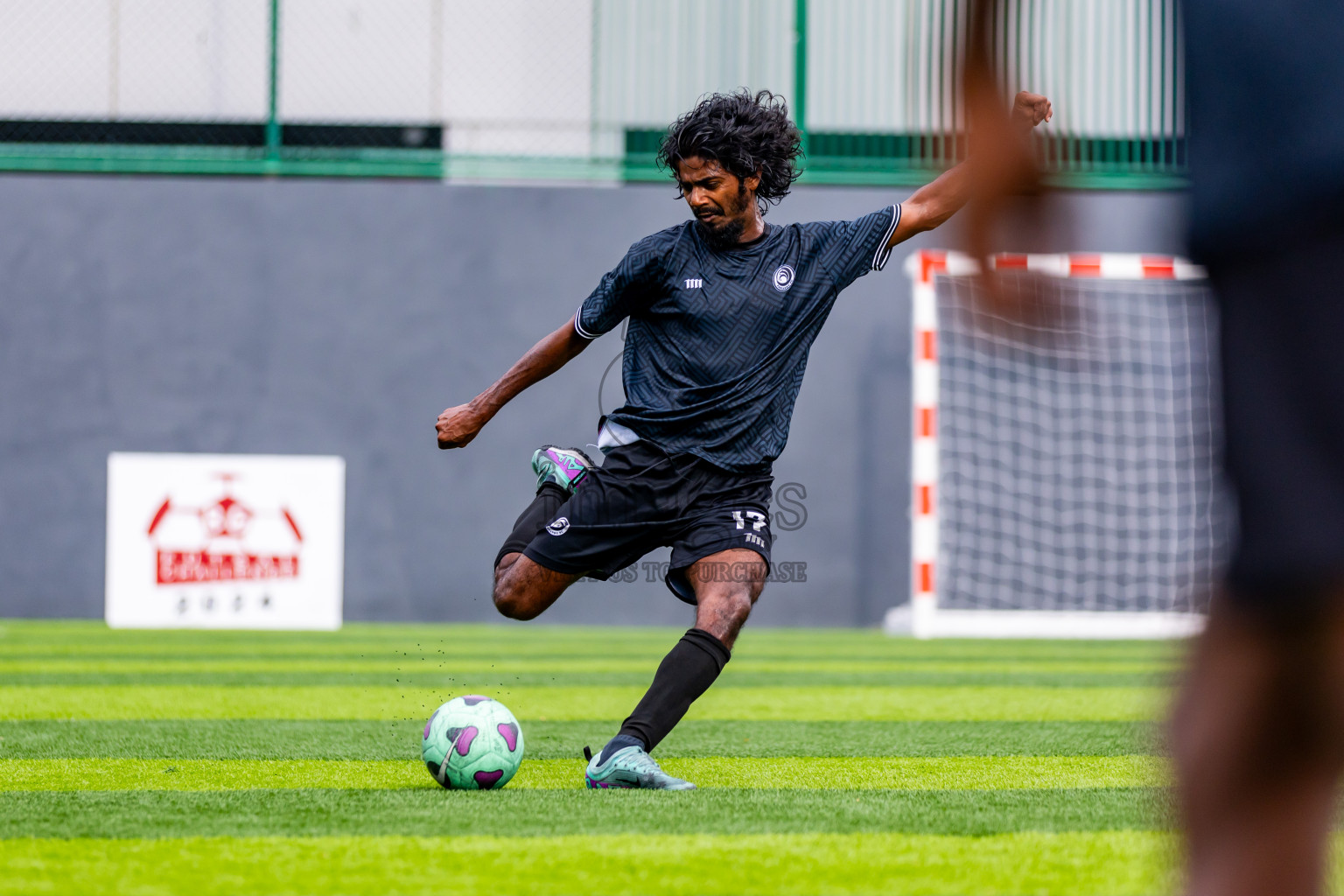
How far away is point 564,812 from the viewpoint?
10.2 feet

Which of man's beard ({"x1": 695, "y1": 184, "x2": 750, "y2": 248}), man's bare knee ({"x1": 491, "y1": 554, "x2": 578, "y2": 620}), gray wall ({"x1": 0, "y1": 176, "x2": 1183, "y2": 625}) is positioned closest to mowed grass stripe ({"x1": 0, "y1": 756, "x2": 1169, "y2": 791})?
man's bare knee ({"x1": 491, "y1": 554, "x2": 578, "y2": 620})

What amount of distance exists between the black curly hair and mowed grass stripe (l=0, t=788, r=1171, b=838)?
163 centimetres

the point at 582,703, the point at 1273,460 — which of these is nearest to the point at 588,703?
the point at 582,703

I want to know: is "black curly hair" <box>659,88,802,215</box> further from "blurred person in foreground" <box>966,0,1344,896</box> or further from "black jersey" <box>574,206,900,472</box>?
"blurred person in foreground" <box>966,0,1344,896</box>

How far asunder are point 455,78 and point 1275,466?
455 inches

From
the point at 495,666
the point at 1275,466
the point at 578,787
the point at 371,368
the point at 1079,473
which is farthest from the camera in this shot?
the point at 371,368

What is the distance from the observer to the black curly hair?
389cm

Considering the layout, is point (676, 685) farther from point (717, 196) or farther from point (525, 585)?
point (717, 196)

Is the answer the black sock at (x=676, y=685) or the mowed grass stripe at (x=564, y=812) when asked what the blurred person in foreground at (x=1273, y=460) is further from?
the black sock at (x=676, y=685)

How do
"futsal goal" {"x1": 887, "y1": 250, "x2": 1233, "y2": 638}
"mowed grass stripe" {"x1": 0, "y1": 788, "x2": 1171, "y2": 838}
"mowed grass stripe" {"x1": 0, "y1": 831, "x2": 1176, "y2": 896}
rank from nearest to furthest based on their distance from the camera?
"mowed grass stripe" {"x1": 0, "y1": 831, "x2": 1176, "y2": 896}, "mowed grass stripe" {"x1": 0, "y1": 788, "x2": 1171, "y2": 838}, "futsal goal" {"x1": 887, "y1": 250, "x2": 1233, "y2": 638}

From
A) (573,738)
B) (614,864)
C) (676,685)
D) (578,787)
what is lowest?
(573,738)

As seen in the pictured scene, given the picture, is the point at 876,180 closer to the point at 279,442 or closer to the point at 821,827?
the point at 279,442

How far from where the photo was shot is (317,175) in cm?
1218

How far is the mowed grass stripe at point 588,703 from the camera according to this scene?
5613 mm
